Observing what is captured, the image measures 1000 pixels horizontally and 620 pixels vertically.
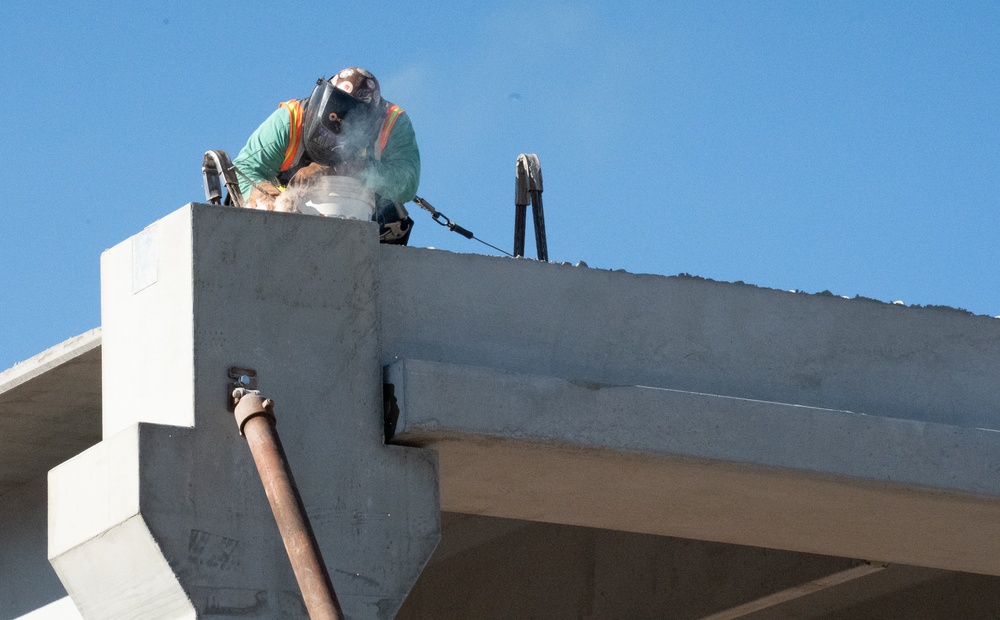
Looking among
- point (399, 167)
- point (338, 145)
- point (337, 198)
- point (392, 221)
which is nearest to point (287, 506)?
point (337, 198)

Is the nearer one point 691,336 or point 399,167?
point 691,336

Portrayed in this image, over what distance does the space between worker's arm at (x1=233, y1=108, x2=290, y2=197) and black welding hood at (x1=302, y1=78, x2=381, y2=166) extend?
4.8 inches

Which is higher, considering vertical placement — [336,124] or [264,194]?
[336,124]

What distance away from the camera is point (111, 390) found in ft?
24.0

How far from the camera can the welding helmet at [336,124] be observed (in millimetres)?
9094

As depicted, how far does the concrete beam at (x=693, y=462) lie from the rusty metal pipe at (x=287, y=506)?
66 cm

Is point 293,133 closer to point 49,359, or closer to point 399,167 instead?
point 399,167

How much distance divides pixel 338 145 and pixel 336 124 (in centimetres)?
10

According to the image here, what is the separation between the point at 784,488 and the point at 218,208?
8.93 feet

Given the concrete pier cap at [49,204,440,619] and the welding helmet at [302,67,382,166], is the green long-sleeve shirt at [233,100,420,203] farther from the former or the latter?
the concrete pier cap at [49,204,440,619]

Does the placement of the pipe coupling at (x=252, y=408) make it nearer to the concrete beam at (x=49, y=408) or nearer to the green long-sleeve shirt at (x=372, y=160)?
the concrete beam at (x=49, y=408)

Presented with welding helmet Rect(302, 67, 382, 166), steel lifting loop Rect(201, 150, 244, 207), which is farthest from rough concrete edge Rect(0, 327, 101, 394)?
welding helmet Rect(302, 67, 382, 166)

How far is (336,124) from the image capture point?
911 cm

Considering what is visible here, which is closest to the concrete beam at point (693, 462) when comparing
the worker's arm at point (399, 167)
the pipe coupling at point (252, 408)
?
the pipe coupling at point (252, 408)
